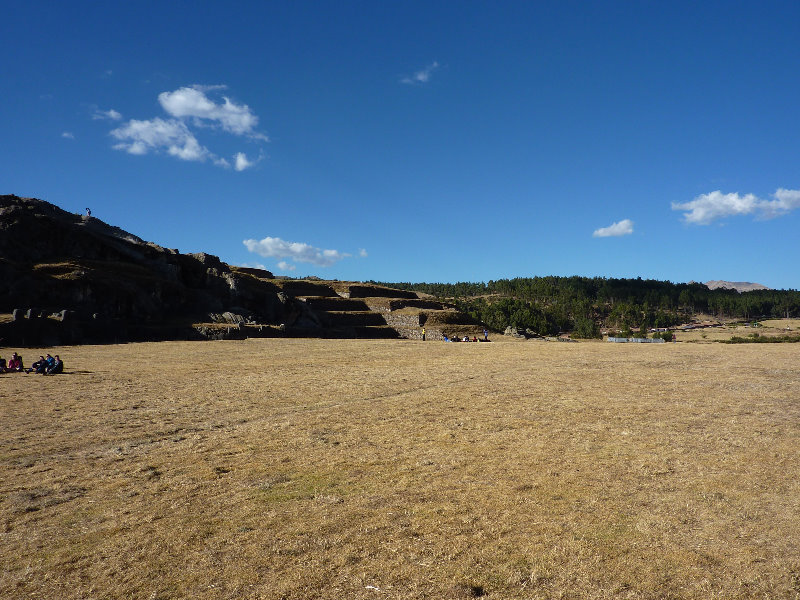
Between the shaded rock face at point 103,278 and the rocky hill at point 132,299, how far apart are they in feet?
0.32

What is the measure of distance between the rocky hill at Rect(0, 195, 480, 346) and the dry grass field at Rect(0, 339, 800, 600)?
83.0 ft

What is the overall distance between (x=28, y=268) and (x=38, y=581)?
47.5 metres

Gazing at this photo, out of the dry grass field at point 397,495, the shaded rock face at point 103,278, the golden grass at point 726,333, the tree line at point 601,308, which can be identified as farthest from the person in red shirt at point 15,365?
the tree line at point 601,308

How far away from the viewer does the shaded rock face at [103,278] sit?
134 feet

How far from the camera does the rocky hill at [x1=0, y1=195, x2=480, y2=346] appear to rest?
128 ft

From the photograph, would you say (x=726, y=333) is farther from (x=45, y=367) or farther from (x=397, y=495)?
(x=45, y=367)

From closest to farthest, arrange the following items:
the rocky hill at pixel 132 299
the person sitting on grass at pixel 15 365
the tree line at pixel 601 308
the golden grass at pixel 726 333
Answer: the person sitting on grass at pixel 15 365 → the rocky hill at pixel 132 299 → the golden grass at pixel 726 333 → the tree line at pixel 601 308

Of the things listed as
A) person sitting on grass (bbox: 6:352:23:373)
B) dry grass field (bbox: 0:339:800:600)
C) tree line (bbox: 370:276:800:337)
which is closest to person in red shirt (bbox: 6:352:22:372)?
person sitting on grass (bbox: 6:352:23:373)

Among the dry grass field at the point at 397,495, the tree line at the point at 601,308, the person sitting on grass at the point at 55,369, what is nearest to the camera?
the dry grass field at the point at 397,495

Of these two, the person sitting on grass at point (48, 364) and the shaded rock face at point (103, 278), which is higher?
the shaded rock face at point (103, 278)

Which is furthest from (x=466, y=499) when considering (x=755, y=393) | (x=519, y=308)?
(x=519, y=308)

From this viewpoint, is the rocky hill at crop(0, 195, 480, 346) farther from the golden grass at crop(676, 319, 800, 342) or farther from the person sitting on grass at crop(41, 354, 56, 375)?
the golden grass at crop(676, 319, 800, 342)

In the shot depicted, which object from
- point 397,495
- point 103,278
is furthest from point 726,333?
point 397,495

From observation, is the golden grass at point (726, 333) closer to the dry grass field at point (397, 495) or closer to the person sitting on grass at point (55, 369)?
the dry grass field at point (397, 495)
